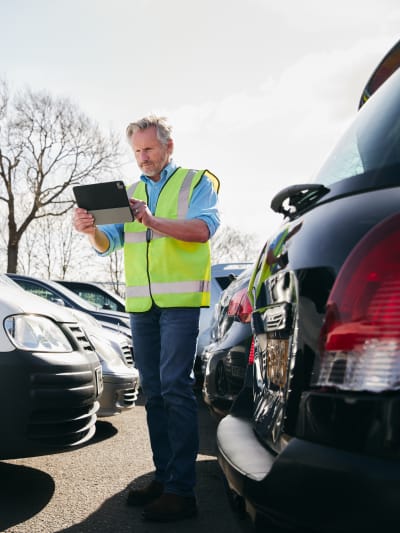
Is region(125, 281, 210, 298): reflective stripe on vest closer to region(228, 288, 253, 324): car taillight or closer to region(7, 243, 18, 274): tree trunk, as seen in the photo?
region(228, 288, 253, 324): car taillight

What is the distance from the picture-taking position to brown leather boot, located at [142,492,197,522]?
9.01 ft

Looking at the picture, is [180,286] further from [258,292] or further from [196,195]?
[258,292]

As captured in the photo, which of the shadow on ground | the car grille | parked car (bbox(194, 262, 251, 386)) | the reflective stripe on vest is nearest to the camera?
the shadow on ground

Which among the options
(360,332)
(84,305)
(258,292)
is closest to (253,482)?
(360,332)

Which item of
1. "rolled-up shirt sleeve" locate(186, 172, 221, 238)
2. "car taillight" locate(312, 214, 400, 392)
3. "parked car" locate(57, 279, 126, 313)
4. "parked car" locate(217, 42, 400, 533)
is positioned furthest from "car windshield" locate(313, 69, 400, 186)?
"parked car" locate(57, 279, 126, 313)

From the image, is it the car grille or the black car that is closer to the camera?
the car grille

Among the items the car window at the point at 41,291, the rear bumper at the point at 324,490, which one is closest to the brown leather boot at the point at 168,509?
the rear bumper at the point at 324,490

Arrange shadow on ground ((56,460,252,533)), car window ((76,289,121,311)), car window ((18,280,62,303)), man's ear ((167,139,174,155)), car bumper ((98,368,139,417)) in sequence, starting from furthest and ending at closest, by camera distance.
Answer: car window ((76,289,121,311))
car window ((18,280,62,303))
car bumper ((98,368,139,417))
man's ear ((167,139,174,155))
shadow on ground ((56,460,252,533))

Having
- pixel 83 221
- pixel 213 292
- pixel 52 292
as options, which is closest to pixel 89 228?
pixel 83 221

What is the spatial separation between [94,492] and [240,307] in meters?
1.35

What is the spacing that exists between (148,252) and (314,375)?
1.95m

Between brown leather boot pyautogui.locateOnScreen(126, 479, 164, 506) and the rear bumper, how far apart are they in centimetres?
192

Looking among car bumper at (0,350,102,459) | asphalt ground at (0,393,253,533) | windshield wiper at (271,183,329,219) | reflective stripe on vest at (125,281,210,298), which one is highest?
windshield wiper at (271,183,329,219)

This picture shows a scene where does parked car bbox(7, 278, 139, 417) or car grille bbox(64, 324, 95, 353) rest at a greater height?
car grille bbox(64, 324, 95, 353)
